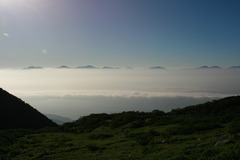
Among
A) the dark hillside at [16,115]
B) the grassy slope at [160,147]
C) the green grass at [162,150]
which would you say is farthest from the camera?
the dark hillside at [16,115]

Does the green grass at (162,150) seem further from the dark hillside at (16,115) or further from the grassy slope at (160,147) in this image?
the dark hillside at (16,115)

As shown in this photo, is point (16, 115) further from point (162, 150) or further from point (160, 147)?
point (162, 150)

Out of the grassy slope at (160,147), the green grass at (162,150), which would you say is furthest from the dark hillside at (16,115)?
the green grass at (162,150)

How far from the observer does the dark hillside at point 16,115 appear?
8531 cm

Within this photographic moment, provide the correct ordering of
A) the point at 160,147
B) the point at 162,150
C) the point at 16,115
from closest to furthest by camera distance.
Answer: the point at 162,150, the point at 160,147, the point at 16,115

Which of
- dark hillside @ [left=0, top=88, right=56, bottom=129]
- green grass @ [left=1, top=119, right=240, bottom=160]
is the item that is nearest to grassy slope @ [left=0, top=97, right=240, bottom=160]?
green grass @ [left=1, top=119, right=240, bottom=160]

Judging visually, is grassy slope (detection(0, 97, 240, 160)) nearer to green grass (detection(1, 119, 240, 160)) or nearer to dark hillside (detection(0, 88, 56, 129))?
green grass (detection(1, 119, 240, 160))

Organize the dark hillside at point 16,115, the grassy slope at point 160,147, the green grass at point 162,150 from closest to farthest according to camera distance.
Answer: the green grass at point 162,150
the grassy slope at point 160,147
the dark hillside at point 16,115

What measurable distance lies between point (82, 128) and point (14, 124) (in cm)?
3642

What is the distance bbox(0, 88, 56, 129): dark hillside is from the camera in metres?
85.3

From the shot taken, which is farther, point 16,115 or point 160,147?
point 16,115

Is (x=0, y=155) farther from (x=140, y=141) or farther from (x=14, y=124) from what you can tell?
(x=14, y=124)

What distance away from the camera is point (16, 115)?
3565 inches

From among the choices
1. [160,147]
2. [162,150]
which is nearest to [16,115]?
[160,147]
